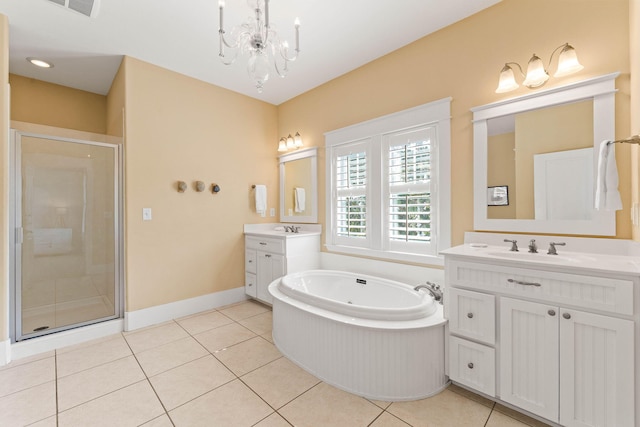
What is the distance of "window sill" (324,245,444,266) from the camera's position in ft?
7.62

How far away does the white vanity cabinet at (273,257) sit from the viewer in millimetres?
3004

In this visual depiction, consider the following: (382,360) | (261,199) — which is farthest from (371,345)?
(261,199)

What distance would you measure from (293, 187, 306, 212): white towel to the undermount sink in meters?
2.33

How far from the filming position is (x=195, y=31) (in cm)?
232

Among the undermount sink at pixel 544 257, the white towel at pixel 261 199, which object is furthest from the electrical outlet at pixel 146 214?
the undermount sink at pixel 544 257

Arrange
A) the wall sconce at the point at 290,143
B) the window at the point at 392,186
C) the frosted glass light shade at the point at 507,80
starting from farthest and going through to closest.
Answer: the wall sconce at the point at 290,143 < the window at the point at 392,186 < the frosted glass light shade at the point at 507,80

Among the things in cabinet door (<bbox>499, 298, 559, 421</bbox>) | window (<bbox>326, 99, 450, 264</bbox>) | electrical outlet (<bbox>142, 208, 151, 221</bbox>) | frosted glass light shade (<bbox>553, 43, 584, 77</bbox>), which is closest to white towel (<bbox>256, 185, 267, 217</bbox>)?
window (<bbox>326, 99, 450, 264</bbox>)

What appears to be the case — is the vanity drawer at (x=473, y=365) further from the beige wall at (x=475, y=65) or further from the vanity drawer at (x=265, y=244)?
the vanity drawer at (x=265, y=244)

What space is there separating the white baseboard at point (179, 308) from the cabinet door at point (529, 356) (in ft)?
9.57

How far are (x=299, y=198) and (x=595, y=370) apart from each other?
3.01m

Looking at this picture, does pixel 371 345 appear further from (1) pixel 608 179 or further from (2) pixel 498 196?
(1) pixel 608 179

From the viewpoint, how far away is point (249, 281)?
3.46 meters

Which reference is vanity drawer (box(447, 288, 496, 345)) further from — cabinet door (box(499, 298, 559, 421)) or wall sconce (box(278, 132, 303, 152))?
wall sconce (box(278, 132, 303, 152))

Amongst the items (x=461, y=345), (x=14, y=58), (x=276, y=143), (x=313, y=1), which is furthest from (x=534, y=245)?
(x=14, y=58)
